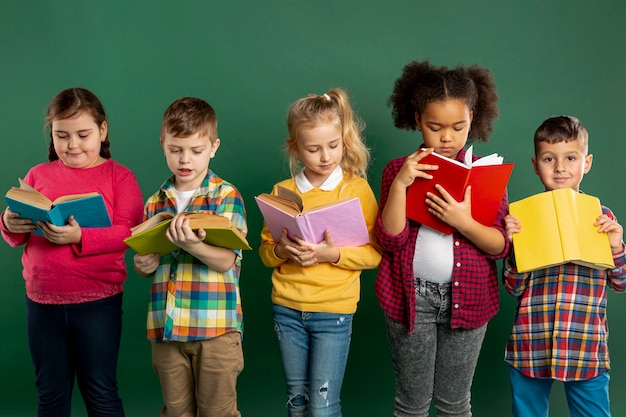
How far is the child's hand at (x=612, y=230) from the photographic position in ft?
7.34

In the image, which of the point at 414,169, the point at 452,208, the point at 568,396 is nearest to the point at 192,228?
the point at 414,169

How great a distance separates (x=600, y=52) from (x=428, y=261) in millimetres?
1360

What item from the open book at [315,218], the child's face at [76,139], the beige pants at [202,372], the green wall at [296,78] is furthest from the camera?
the green wall at [296,78]

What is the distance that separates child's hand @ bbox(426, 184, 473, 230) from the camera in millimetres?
2189

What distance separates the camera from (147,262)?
227 cm

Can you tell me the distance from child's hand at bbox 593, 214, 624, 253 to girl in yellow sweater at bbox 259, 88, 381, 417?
75cm

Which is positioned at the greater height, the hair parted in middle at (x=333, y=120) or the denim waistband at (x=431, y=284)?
the hair parted in middle at (x=333, y=120)

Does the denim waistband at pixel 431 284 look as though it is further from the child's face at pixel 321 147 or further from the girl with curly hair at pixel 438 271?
the child's face at pixel 321 147

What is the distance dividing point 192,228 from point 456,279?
0.88 meters

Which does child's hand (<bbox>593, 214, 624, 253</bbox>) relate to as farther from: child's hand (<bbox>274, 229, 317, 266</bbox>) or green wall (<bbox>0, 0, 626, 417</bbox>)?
child's hand (<bbox>274, 229, 317, 266</bbox>)

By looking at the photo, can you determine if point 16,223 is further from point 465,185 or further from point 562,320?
point 562,320

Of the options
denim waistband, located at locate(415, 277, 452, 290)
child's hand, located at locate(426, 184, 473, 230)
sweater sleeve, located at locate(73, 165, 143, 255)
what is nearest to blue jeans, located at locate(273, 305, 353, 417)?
denim waistband, located at locate(415, 277, 452, 290)

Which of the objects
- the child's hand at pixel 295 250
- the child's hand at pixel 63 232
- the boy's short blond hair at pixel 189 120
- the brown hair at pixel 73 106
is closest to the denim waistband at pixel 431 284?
the child's hand at pixel 295 250

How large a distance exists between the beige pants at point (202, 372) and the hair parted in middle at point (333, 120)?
0.72 metres
